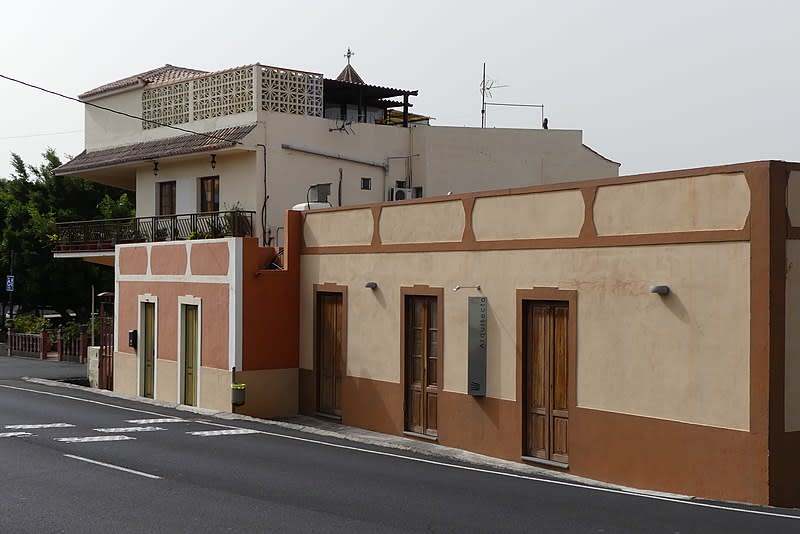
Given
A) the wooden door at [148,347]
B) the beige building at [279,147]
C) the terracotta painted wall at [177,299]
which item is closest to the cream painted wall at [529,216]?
the terracotta painted wall at [177,299]

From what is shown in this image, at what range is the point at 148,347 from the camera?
28.7 metres

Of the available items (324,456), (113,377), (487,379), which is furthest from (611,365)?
(113,377)

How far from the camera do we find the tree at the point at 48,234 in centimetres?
5009

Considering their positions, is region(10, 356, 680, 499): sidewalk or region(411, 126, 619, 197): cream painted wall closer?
region(10, 356, 680, 499): sidewalk

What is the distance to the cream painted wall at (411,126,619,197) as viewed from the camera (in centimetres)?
3322

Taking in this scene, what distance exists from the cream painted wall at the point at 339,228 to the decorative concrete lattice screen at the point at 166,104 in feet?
35.6

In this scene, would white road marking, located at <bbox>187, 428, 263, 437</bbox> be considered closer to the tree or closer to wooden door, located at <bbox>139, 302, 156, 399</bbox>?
wooden door, located at <bbox>139, 302, 156, 399</bbox>

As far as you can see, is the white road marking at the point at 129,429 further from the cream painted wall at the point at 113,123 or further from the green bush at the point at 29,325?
the green bush at the point at 29,325

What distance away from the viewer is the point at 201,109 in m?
31.8

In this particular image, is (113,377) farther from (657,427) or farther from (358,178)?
(657,427)

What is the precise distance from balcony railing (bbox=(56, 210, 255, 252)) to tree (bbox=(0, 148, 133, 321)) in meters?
12.9

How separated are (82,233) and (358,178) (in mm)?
10399

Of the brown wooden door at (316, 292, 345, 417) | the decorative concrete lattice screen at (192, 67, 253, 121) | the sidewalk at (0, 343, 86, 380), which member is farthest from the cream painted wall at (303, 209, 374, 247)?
the sidewalk at (0, 343, 86, 380)

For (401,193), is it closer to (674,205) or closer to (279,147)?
(279,147)
